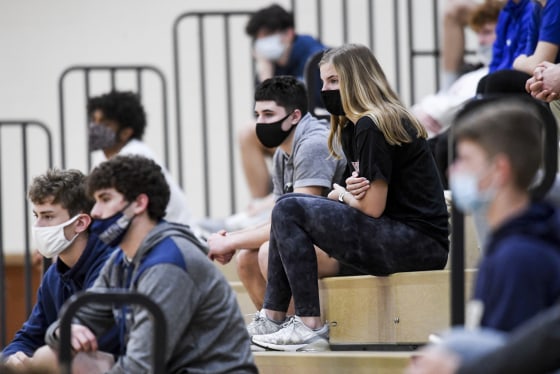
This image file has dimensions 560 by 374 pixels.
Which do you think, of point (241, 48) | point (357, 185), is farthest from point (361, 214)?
point (241, 48)

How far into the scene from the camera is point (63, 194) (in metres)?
3.91

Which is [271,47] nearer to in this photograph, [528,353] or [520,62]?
[520,62]

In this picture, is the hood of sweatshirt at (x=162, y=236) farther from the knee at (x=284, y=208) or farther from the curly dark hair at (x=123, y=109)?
the curly dark hair at (x=123, y=109)

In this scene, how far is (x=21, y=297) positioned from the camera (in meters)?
7.14

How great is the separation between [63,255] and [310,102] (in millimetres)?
1536

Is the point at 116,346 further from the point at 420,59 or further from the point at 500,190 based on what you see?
the point at 420,59

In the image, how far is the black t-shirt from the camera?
155 inches

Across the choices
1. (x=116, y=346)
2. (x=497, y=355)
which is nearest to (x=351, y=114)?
(x=116, y=346)

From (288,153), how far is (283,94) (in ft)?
0.70

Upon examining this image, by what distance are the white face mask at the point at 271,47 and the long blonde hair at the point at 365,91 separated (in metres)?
2.01

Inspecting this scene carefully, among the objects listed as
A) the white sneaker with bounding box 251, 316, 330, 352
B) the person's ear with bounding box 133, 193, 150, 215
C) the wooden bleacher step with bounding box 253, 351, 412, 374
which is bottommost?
the wooden bleacher step with bounding box 253, 351, 412, 374

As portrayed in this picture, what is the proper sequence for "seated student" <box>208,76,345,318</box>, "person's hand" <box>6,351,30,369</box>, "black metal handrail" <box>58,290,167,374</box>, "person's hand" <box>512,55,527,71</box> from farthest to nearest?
"person's hand" <box>512,55,527,71</box> → "seated student" <box>208,76,345,318</box> → "person's hand" <box>6,351,30,369</box> → "black metal handrail" <box>58,290,167,374</box>

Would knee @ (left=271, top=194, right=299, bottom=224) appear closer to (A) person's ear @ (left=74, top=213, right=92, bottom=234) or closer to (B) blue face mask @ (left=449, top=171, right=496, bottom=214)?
(A) person's ear @ (left=74, top=213, right=92, bottom=234)

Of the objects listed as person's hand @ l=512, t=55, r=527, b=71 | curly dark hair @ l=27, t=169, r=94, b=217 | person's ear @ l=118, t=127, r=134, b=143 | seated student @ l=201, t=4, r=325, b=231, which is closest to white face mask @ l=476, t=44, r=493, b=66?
seated student @ l=201, t=4, r=325, b=231
